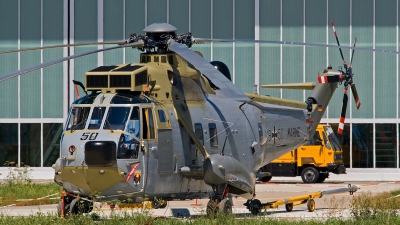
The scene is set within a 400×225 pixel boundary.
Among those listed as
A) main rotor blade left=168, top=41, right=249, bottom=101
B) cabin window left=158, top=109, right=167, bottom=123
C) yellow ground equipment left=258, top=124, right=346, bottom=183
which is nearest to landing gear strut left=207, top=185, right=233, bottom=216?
cabin window left=158, top=109, right=167, bottom=123

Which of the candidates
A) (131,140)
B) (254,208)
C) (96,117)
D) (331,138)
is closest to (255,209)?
(254,208)

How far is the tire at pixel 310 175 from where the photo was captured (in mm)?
31562

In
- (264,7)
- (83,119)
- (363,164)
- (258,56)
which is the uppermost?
(264,7)

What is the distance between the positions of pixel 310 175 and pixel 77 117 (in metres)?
17.4

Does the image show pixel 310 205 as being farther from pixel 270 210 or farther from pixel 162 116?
pixel 162 116

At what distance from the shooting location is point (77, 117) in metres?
15.9

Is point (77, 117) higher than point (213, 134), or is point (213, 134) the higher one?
point (77, 117)

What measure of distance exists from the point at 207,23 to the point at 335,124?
727 centimetres

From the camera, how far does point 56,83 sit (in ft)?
120

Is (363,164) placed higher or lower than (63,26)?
lower

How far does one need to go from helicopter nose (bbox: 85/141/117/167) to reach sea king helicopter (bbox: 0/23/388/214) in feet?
0.06

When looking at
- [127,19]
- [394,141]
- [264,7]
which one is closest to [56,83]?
[127,19]

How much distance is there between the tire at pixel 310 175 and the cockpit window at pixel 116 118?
17179 millimetres

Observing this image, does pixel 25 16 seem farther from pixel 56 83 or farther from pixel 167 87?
pixel 167 87
